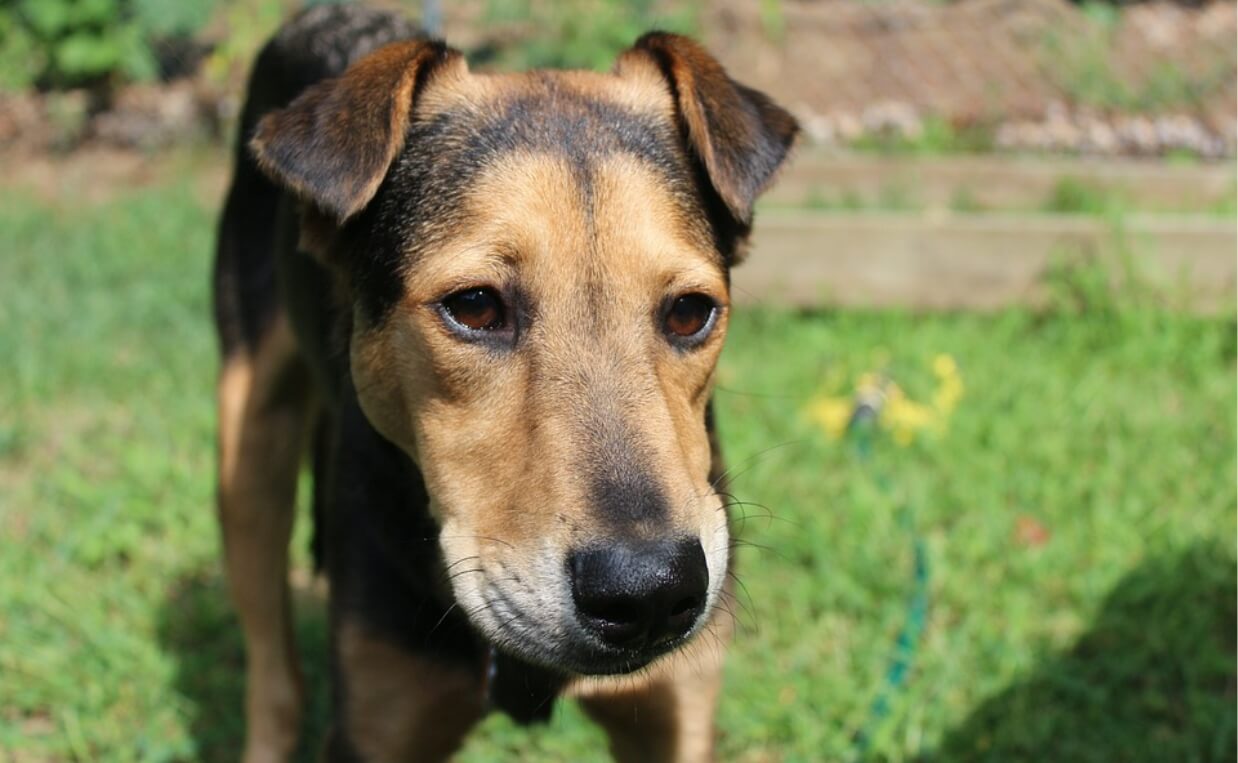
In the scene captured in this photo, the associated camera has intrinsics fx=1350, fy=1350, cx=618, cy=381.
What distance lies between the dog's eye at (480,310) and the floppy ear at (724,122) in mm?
679

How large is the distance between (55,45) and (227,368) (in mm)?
6918

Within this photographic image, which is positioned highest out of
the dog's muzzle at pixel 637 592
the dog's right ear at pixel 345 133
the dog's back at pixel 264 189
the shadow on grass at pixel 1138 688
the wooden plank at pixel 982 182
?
the dog's right ear at pixel 345 133

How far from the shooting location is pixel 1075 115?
9.98 meters

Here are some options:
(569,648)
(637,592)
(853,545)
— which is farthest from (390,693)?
(853,545)

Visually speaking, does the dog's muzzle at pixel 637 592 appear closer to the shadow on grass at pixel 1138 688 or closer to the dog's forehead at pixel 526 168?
the dog's forehead at pixel 526 168

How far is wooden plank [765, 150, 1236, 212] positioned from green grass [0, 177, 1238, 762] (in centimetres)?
151

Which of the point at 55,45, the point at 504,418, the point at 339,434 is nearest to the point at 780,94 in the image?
the point at 55,45

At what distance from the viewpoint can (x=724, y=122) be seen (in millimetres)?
3463

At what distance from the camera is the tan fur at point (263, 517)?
15.1 feet

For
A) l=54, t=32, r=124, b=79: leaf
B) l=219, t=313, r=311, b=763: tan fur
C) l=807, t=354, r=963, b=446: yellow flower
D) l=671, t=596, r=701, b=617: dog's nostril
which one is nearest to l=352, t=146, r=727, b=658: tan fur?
l=671, t=596, r=701, b=617: dog's nostril

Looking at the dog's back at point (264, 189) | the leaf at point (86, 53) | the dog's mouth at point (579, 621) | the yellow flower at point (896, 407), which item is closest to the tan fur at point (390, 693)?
the dog's mouth at point (579, 621)

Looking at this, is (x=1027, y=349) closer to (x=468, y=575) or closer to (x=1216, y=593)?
(x=1216, y=593)

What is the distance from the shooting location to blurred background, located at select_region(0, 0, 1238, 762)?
4.68 meters

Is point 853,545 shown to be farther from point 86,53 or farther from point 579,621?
point 86,53
